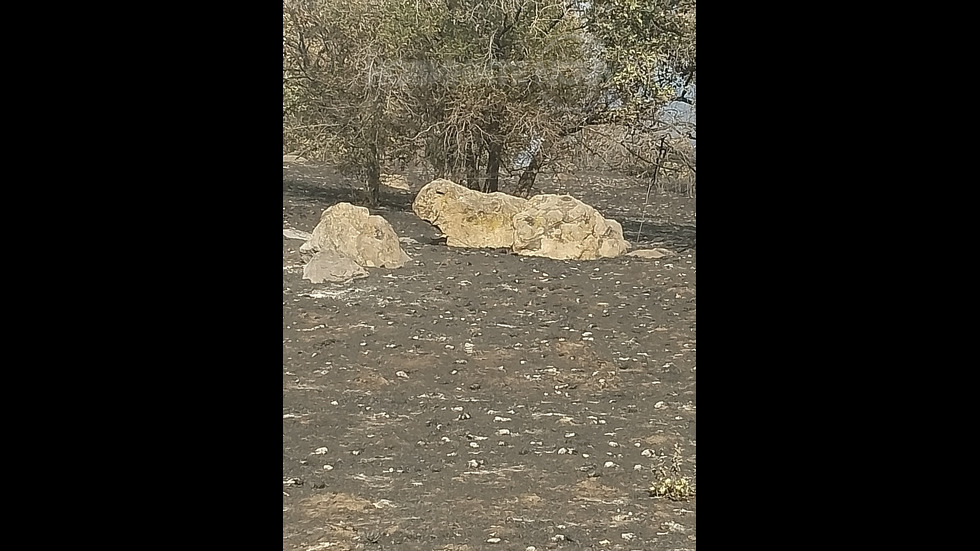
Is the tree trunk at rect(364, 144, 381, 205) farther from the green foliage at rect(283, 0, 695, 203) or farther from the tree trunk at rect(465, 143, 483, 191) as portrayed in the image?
the tree trunk at rect(465, 143, 483, 191)

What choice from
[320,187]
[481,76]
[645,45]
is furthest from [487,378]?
[645,45]

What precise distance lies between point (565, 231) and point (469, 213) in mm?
269

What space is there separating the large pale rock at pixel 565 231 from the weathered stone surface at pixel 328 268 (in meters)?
0.45

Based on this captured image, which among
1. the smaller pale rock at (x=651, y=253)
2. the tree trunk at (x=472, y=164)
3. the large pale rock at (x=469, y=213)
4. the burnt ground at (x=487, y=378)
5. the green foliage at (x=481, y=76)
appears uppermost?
the green foliage at (x=481, y=76)

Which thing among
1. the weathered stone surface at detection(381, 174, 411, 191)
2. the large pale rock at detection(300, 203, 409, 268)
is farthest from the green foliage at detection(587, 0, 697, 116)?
the large pale rock at detection(300, 203, 409, 268)

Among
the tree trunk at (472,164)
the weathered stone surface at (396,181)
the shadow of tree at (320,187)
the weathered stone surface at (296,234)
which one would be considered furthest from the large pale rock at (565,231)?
the weathered stone surface at (296,234)

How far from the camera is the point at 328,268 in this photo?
2619 millimetres

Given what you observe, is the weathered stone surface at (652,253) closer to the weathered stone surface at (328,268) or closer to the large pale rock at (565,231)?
the large pale rock at (565,231)

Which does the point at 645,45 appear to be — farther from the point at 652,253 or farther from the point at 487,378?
the point at 487,378

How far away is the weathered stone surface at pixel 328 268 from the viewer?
103 inches

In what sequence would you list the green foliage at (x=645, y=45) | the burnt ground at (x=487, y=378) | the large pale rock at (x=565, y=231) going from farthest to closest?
1. the large pale rock at (x=565, y=231)
2. the green foliage at (x=645, y=45)
3. the burnt ground at (x=487, y=378)
